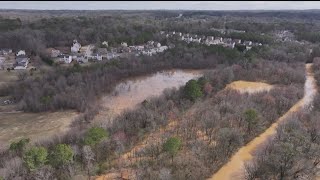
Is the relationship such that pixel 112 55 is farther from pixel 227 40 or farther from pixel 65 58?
pixel 227 40

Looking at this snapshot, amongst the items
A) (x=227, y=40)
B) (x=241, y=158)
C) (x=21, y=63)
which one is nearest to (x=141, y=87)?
(x=21, y=63)

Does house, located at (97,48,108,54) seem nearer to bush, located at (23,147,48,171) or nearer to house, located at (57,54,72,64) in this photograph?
house, located at (57,54,72,64)

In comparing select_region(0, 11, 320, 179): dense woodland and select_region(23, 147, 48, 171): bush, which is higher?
select_region(23, 147, 48, 171): bush

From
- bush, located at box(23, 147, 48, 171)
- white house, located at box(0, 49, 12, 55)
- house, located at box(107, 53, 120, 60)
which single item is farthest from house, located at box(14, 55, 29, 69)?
bush, located at box(23, 147, 48, 171)

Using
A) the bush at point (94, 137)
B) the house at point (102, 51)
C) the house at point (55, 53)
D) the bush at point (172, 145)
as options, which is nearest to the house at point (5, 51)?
the house at point (55, 53)

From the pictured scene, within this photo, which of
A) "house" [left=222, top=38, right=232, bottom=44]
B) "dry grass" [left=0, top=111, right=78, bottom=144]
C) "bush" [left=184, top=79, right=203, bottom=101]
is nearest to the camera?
"dry grass" [left=0, top=111, right=78, bottom=144]

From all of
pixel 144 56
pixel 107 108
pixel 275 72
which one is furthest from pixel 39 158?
pixel 144 56

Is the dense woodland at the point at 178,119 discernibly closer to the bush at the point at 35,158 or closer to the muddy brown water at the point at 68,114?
the bush at the point at 35,158
